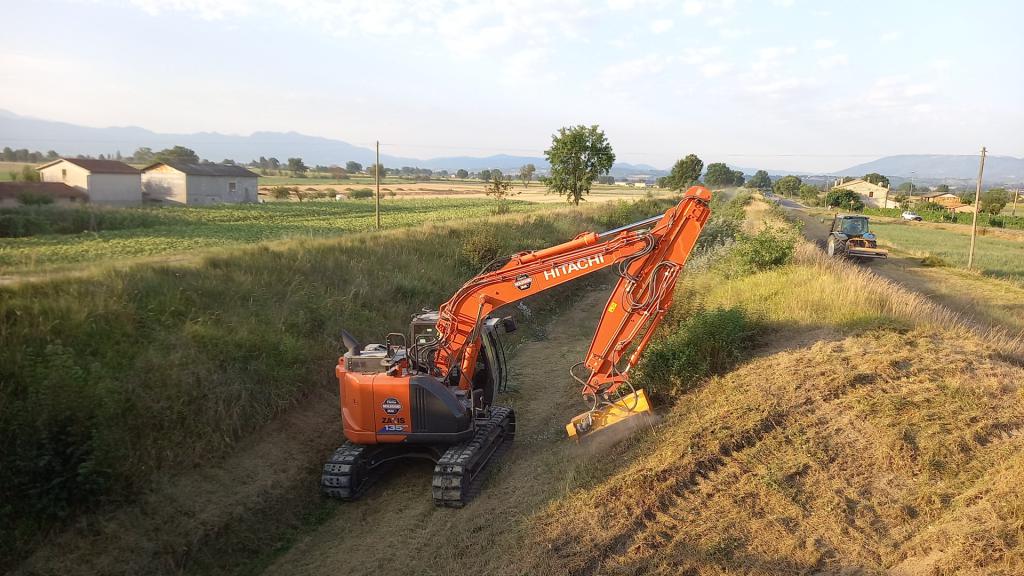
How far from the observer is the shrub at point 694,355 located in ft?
31.6

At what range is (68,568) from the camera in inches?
241

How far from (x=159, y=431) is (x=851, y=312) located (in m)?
10.6

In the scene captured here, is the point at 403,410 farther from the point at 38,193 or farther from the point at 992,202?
the point at 992,202

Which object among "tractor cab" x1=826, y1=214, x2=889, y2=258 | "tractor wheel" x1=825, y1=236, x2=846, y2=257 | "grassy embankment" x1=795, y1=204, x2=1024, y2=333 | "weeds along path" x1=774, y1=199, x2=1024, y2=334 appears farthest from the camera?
"tractor cab" x1=826, y1=214, x2=889, y2=258

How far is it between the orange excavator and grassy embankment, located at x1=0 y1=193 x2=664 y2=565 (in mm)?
1875

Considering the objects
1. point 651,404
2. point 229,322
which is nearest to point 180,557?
point 229,322

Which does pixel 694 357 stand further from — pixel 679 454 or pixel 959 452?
pixel 959 452

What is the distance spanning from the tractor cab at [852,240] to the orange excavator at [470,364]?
1848cm

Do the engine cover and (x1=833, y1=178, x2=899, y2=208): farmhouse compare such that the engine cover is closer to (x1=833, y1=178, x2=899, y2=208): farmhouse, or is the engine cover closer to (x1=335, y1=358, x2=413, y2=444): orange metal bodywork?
(x1=335, y1=358, x2=413, y2=444): orange metal bodywork

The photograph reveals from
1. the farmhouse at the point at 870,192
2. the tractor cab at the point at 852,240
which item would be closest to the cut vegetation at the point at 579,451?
the tractor cab at the point at 852,240

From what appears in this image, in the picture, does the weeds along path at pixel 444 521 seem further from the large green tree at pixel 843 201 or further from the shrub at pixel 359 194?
the large green tree at pixel 843 201

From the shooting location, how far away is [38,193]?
103 feet

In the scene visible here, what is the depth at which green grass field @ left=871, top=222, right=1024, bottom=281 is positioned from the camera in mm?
28714

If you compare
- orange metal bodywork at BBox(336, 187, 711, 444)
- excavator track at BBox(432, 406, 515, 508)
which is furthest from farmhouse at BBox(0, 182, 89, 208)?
excavator track at BBox(432, 406, 515, 508)
